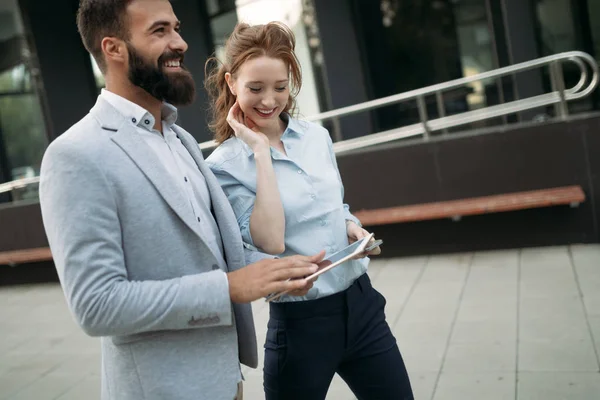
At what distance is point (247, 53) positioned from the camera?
2184mm

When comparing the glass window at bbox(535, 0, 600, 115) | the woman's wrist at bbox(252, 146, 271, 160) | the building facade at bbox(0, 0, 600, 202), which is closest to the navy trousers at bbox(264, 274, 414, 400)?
the woman's wrist at bbox(252, 146, 271, 160)

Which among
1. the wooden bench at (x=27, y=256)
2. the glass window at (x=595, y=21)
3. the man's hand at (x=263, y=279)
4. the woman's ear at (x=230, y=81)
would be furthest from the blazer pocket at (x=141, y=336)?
the glass window at (x=595, y=21)

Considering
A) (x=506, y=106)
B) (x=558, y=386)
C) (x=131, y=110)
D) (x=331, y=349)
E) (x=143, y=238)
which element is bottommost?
(x=558, y=386)

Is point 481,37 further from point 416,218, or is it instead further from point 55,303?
point 55,303

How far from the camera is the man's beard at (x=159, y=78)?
1.67 m

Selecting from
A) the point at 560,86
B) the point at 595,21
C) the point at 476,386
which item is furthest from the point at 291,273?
the point at 595,21

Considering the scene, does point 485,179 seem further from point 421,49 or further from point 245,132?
point 245,132

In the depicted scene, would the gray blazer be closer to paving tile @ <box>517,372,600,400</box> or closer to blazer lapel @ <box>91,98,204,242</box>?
blazer lapel @ <box>91,98,204,242</box>

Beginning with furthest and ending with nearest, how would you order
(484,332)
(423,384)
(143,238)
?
(484,332)
(423,384)
(143,238)

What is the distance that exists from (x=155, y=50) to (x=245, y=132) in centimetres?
53

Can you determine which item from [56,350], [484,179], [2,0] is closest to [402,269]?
[484,179]

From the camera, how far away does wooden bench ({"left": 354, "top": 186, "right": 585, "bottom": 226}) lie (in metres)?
6.16

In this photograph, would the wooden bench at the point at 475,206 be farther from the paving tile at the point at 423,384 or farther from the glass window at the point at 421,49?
the glass window at the point at 421,49

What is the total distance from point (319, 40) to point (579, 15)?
12.6 feet
